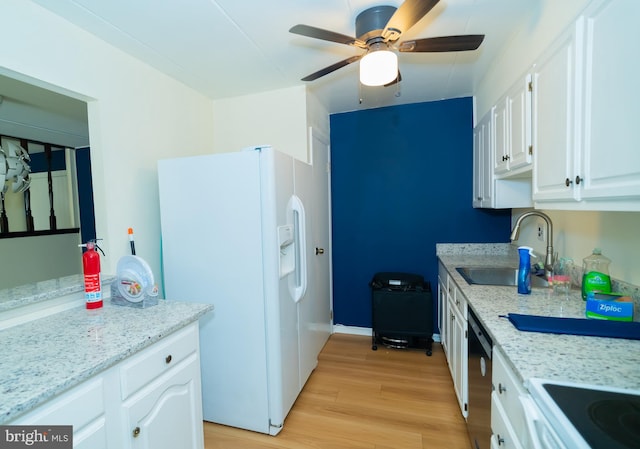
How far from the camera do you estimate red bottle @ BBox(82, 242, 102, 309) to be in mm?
1383

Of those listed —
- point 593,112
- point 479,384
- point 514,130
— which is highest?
point 514,130

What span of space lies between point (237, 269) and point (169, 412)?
2.51ft

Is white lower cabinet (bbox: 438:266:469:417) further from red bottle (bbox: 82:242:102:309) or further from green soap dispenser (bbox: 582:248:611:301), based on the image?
red bottle (bbox: 82:242:102:309)

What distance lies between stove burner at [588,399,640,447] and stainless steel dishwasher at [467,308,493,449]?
485mm

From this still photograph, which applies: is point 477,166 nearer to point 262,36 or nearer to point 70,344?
point 262,36


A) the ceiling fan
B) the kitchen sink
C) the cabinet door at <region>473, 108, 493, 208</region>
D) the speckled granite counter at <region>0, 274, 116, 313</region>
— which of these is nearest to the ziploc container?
the kitchen sink

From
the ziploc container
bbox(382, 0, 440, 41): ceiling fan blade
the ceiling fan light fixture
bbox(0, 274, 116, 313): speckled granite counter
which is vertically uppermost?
bbox(382, 0, 440, 41): ceiling fan blade

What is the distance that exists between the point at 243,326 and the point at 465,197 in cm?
245

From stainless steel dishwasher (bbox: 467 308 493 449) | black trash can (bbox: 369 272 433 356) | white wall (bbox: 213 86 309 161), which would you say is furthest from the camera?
black trash can (bbox: 369 272 433 356)

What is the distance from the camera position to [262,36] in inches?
68.2

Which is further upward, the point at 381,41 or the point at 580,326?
the point at 381,41

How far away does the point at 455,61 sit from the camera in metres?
2.11

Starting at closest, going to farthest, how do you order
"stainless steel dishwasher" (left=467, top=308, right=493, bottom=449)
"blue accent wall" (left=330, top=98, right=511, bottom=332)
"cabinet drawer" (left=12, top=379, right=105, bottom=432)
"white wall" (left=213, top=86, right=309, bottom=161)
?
"cabinet drawer" (left=12, top=379, right=105, bottom=432), "stainless steel dishwasher" (left=467, top=308, right=493, bottom=449), "white wall" (left=213, top=86, right=309, bottom=161), "blue accent wall" (left=330, top=98, right=511, bottom=332)

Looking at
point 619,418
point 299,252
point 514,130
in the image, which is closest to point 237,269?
point 299,252
